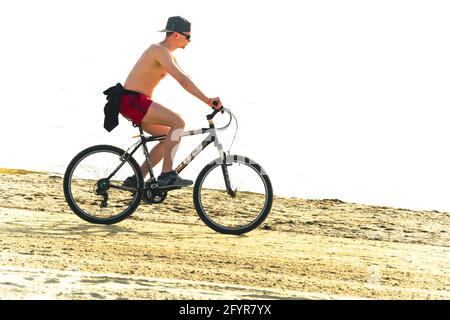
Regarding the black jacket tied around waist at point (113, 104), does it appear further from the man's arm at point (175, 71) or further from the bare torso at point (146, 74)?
the man's arm at point (175, 71)

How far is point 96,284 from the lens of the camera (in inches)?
249

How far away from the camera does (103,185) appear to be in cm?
845

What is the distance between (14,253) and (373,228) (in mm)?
3742

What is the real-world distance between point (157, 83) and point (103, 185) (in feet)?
3.39

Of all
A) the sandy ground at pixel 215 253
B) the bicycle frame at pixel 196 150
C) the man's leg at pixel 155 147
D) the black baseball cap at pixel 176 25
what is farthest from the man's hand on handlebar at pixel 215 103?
the sandy ground at pixel 215 253

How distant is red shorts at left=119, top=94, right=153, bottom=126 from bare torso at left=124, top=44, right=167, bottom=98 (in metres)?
0.08

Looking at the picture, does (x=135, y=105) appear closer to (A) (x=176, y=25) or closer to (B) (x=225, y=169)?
(A) (x=176, y=25)

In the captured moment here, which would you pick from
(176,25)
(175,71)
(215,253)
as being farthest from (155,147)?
(215,253)

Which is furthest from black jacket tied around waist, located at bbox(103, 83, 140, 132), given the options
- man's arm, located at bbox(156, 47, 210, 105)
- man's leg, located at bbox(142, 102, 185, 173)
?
man's arm, located at bbox(156, 47, 210, 105)

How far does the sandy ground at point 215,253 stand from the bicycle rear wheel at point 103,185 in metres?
0.15

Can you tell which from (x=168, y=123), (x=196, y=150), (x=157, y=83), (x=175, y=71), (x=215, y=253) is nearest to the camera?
(x=215, y=253)

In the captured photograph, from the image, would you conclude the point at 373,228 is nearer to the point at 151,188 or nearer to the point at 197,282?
the point at 151,188

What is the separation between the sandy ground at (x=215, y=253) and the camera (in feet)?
21.1
